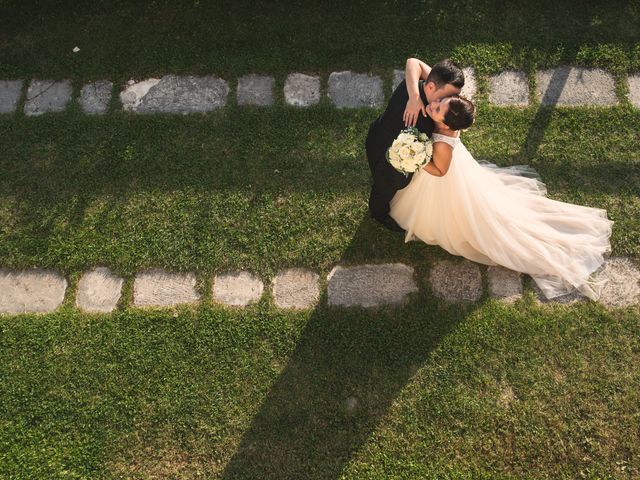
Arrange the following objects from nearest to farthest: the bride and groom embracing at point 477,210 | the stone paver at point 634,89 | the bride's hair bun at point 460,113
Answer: the bride's hair bun at point 460,113
the bride and groom embracing at point 477,210
the stone paver at point 634,89

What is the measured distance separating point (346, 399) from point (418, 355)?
719 millimetres

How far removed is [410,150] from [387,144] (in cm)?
63

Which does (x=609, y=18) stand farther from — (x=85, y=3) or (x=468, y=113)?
(x=85, y=3)

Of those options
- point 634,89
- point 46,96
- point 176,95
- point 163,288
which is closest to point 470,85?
point 634,89

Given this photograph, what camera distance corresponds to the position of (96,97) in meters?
6.14

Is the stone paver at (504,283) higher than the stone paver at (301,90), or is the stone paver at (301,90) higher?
the stone paver at (301,90)

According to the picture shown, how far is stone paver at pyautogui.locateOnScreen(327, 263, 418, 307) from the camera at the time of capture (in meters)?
5.02

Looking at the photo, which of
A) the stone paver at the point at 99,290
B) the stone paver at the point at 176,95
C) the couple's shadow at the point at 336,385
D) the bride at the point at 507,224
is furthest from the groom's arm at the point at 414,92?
the stone paver at the point at 99,290

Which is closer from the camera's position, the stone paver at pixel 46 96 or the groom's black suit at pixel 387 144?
the groom's black suit at pixel 387 144

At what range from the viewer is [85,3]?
6.74 metres

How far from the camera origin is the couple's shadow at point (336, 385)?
14.7 ft

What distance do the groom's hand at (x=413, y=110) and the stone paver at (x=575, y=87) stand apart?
7.99 feet

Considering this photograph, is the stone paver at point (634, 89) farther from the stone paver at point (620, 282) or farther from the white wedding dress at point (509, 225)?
the stone paver at point (620, 282)

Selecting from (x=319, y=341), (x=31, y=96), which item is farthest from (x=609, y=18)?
(x=31, y=96)
